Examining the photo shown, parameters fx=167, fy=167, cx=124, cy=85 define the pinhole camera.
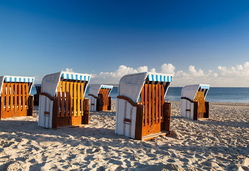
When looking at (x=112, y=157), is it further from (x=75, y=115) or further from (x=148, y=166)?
(x=75, y=115)

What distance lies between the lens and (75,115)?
7.37 m

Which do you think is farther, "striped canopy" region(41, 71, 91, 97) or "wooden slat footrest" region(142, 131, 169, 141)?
"striped canopy" region(41, 71, 91, 97)

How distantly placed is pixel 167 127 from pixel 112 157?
3435 mm

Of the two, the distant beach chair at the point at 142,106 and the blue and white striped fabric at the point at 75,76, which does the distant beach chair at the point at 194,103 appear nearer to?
the distant beach chair at the point at 142,106

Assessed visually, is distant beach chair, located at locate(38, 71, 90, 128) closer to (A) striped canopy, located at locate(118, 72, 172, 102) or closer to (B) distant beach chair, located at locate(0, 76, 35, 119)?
(A) striped canopy, located at locate(118, 72, 172, 102)

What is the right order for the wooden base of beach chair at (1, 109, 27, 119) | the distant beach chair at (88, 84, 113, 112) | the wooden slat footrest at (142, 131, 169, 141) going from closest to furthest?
the wooden slat footrest at (142, 131, 169, 141) < the wooden base of beach chair at (1, 109, 27, 119) < the distant beach chair at (88, 84, 113, 112)

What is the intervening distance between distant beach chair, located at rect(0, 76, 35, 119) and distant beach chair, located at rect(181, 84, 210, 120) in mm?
9763

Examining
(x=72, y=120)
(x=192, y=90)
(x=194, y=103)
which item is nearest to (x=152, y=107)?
(x=72, y=120)

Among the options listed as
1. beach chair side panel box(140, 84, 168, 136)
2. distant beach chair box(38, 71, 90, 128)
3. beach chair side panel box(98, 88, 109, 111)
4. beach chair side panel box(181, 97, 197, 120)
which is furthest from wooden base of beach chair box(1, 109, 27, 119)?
beach chair side panel box(181, 97, 197, 120)

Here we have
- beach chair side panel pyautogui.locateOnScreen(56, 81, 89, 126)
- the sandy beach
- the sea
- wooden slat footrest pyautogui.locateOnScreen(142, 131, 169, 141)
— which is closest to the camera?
the sandy beach

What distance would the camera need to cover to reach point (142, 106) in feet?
18.1

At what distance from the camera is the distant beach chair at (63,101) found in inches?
268

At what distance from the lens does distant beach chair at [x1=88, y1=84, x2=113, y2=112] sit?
1384 centimetres

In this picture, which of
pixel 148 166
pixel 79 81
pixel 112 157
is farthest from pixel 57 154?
pixel 79 81
